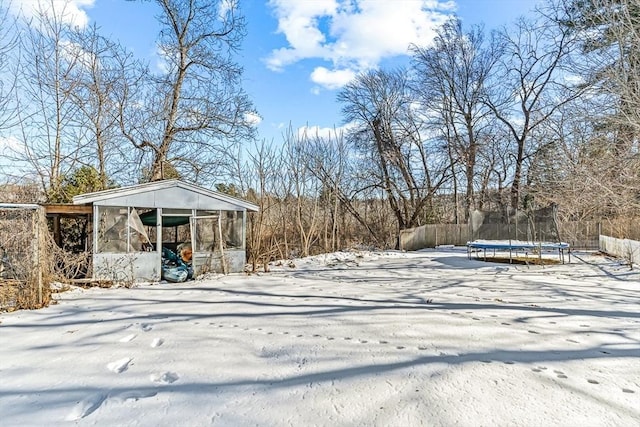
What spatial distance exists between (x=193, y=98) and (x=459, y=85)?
15252 millimetres

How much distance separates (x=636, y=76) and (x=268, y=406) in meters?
6.92

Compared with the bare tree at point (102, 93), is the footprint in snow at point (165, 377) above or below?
below

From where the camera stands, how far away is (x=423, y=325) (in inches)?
153

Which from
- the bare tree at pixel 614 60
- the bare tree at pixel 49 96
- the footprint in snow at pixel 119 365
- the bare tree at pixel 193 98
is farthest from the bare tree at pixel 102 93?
the bare tree at pixel 614 60

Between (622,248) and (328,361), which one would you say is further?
(622,248)

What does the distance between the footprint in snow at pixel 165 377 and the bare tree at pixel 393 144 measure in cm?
1830

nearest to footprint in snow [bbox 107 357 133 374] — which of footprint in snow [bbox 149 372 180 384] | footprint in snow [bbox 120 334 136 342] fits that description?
footprint in snow [bbox 149 372 180 384]

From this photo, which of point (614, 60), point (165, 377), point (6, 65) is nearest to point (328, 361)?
point (165, 377)

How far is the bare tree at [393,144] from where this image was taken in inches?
813

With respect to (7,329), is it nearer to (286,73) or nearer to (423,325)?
(423,325)

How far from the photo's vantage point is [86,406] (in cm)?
225

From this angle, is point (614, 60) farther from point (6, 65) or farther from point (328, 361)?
point (6, 65)

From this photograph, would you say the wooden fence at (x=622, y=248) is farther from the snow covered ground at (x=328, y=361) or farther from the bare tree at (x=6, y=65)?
the bare tree at (x=6, y=65)

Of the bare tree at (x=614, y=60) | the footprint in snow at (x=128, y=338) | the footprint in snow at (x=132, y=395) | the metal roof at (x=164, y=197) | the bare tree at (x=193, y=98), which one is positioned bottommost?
the footprint in snow at (x=128, y=338)
